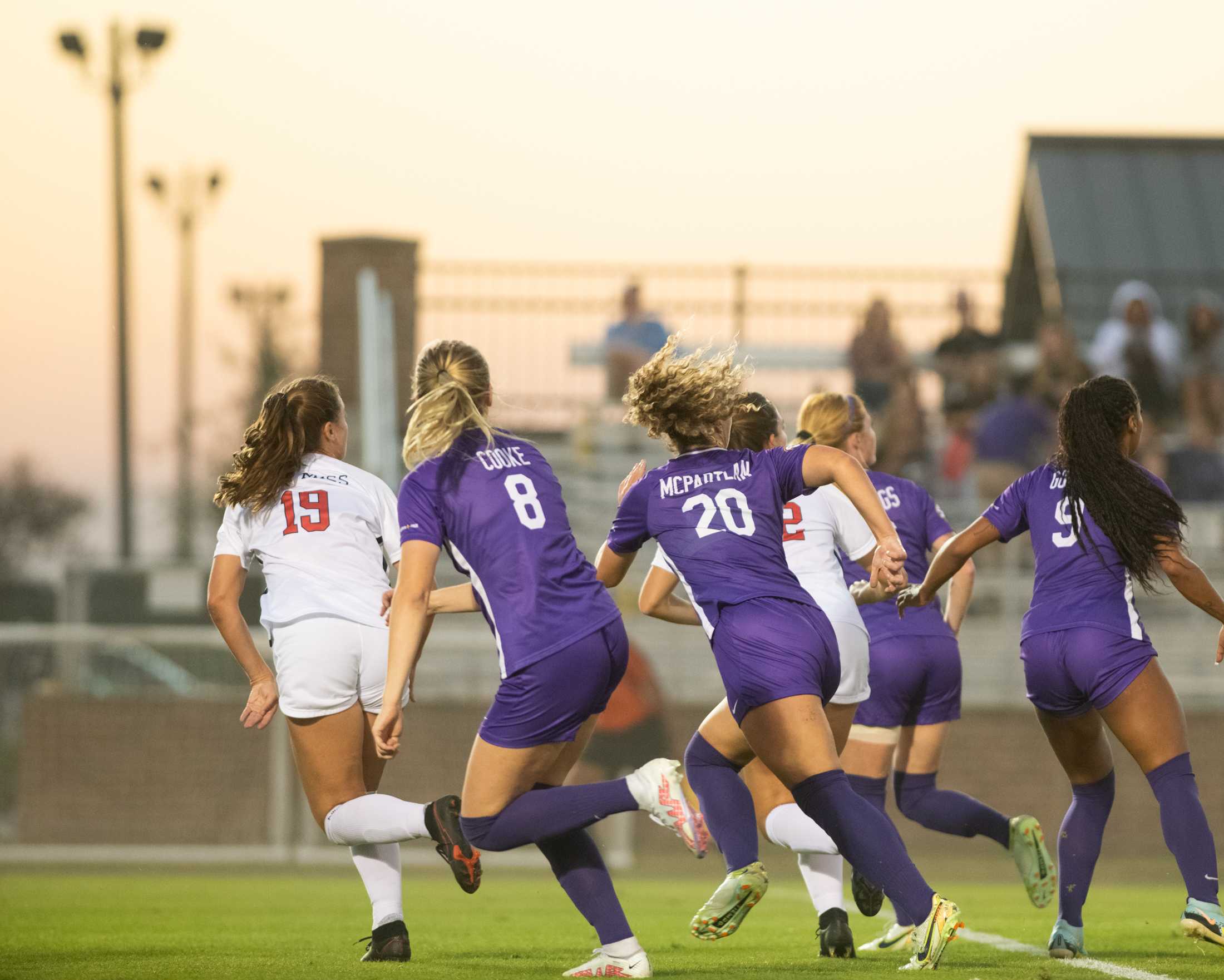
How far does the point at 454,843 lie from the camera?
5488 millimetres

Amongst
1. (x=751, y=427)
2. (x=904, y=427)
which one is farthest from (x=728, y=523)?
(x=904, y=427)

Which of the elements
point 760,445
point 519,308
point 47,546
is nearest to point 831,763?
point 760,445

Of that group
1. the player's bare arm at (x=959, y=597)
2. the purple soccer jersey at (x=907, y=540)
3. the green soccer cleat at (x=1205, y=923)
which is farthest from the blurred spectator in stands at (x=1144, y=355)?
the green soccer cleat at (x=1205, y=923)

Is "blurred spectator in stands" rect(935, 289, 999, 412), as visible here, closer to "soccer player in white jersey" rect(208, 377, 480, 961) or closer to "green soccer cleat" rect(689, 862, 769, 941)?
"soccer player in white jersey" rect(208, 377, 480, 961)

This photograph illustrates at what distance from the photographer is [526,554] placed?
18.0 feet

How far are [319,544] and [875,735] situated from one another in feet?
8.03

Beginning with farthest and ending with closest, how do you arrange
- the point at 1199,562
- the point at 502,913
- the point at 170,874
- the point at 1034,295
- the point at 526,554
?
1. the point at 1034,295
2. the point at 1199,562
3. the point at 170,874
4. the point at 502,913
5. the point at 526,554

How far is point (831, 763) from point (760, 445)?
1586mm

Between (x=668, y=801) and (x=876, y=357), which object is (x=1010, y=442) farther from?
(x=668, y=801)

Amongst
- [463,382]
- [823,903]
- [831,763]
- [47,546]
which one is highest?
[463,382]

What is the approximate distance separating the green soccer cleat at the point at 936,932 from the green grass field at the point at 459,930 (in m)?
0.16

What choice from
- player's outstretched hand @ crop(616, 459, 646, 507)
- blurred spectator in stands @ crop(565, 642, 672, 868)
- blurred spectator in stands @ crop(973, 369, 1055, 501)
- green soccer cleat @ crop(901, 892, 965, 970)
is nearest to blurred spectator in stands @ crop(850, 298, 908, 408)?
blurred spectator in stands @ crop(973, 369, 1055, 501)

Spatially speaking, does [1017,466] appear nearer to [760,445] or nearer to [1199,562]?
[1199,562]

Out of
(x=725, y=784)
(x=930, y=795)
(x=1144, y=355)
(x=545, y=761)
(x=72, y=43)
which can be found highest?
(x=72, y=43)
